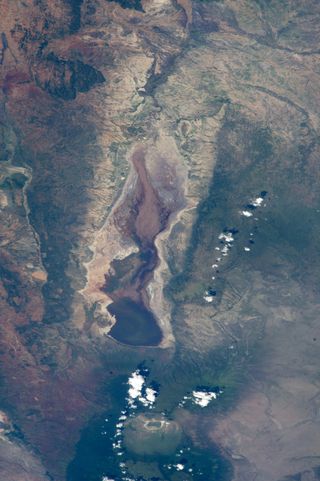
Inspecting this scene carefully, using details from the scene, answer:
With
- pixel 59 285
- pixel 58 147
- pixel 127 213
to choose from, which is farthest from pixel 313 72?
pixel 59 285

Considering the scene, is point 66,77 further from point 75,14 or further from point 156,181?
point 156,181

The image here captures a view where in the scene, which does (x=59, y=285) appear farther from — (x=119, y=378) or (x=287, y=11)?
(x=287, y=11)

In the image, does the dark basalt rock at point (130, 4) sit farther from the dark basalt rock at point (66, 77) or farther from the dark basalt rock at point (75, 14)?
the dark basalt rock at point (66, 77)

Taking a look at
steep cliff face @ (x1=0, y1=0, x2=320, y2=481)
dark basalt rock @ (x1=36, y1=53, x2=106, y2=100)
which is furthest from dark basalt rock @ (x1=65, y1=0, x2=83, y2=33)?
dark basalt rock @ (x1=36, y1=53, x2=106, y2=100)

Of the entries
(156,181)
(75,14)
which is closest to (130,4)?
(75,14)

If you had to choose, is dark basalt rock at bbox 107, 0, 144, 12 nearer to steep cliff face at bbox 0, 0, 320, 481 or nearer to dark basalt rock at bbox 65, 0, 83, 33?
steep cliff face at bbox 0, 0, 320, 481
